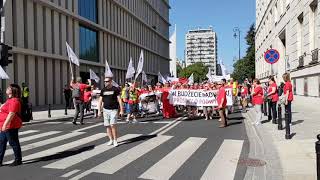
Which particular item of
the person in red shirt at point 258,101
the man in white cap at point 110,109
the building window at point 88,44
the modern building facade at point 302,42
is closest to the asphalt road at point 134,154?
the man in white cap at point 110,109

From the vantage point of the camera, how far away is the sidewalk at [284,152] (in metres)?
7.74

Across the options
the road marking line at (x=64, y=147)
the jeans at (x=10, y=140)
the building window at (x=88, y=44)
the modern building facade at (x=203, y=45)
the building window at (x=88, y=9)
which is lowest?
the road marking line at (x=64, y=147)

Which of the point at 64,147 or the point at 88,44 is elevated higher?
the point at 88,44

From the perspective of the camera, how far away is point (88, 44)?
149ft

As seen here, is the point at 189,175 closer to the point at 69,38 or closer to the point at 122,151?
the point at 122,151

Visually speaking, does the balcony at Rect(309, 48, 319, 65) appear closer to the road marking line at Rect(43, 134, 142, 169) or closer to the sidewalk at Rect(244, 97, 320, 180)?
the sidewalk at Rect(244, 97, 320, 180)

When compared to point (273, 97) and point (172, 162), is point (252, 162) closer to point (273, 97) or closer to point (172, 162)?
point (172, 162)

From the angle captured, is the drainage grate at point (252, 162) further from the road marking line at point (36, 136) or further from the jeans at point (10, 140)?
the road marking line at point (36, 136)

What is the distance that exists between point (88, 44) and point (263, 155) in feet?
122

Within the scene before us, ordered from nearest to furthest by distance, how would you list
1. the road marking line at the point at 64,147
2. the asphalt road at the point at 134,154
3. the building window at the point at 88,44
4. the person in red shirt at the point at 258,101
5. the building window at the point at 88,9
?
the asphalt road at the point at 134,154 → the road marking line at the point at 64,147 → the person in red shirt at the point at 258,101 → the building window at the point at 88,9 → the building window at the point at 88,44

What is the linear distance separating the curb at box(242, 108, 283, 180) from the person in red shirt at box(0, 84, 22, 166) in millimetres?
4384

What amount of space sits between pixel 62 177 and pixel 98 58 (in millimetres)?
41495

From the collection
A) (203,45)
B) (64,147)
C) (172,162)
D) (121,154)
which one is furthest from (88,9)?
(203,45)

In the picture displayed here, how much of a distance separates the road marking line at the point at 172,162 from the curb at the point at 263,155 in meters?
1.32
